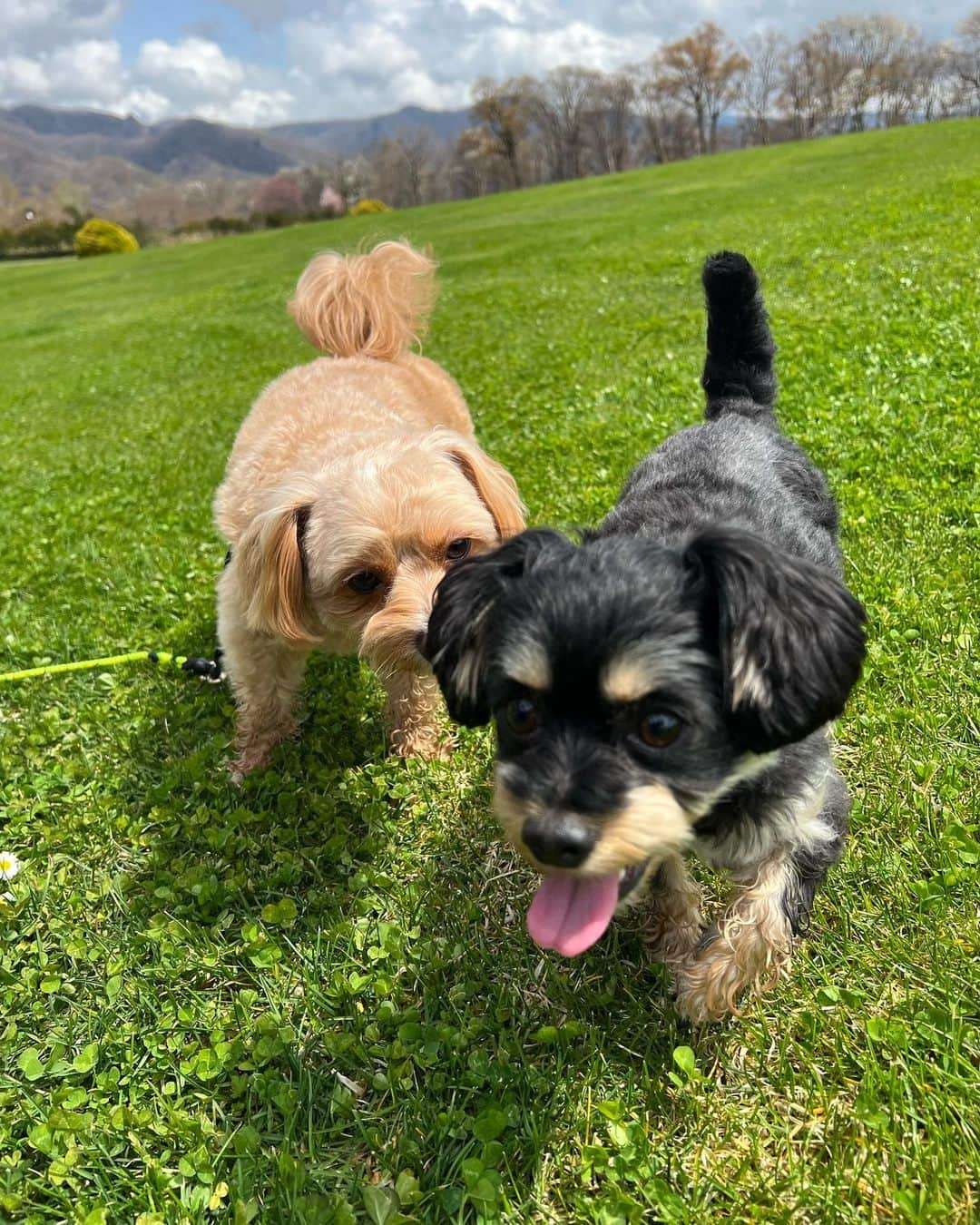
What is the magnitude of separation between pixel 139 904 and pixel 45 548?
189 inches

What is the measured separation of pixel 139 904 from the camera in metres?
3.25

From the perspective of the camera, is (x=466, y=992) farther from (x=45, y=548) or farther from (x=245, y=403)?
(x=245, y=403)

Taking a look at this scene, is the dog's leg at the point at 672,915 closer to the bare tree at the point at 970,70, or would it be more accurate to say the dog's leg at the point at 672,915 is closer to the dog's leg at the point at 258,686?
the dog's leg at the point at 258,686

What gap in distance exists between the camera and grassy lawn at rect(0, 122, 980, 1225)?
85.6 inches

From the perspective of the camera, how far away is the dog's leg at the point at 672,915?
2740 millimetres

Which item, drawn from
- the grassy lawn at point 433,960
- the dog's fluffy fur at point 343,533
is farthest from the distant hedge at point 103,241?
the dog's fluffy fur at point 343,533

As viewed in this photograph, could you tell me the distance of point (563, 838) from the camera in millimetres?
1842

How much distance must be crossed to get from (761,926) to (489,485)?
2256 mm

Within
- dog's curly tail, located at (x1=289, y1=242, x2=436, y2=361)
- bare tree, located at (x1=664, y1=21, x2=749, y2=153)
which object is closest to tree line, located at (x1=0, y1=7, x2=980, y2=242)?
bare tree, located at (x1=664, y1=21, x2=749, y2=153)

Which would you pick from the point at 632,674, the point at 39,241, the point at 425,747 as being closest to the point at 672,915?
the point at 632,674

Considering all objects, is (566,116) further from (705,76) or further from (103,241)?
(103,241)

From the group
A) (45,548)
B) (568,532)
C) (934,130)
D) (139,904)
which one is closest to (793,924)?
(568,532)

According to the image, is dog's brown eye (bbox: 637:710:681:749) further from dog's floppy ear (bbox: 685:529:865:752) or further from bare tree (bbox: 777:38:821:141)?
bare tree (bbox: 777:38:821:141)

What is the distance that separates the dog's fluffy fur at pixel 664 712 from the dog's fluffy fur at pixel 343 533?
0.99 m
